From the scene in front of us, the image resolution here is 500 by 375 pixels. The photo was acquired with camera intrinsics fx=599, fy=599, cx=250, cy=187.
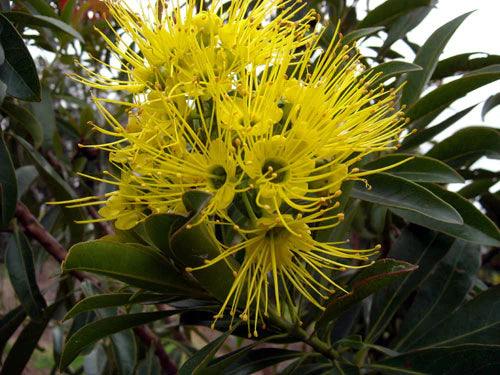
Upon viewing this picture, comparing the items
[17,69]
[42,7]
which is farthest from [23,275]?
[42,7]

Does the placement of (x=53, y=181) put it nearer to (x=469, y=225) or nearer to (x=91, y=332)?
(x=91, y=332)

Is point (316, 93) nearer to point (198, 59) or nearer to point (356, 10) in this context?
point (198, 59)

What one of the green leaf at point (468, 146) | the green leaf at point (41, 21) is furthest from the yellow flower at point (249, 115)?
the green leaf at point (41, 21)

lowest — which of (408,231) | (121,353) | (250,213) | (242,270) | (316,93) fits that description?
(121,353)

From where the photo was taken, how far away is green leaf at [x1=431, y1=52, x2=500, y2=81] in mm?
1488

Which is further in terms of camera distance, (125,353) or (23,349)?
(23,349)

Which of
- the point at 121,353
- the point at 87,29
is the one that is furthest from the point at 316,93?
the point at 87,29

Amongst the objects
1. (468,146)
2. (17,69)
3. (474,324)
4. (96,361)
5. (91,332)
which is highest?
(17,69)

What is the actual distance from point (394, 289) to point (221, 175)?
0.63 m

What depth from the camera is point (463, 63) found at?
1.51 m

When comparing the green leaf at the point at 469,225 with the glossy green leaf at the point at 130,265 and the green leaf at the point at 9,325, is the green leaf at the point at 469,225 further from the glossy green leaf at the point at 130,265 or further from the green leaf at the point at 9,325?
the green leaf at the point at 9,325

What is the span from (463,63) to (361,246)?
63cm

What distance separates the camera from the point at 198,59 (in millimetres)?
1046

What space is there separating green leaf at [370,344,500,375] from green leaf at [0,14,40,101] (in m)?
0.91
